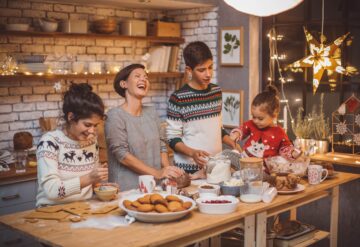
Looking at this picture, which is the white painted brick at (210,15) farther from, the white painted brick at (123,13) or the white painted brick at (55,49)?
the white painted brick at (55,49)

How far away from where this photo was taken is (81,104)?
2.73 metres

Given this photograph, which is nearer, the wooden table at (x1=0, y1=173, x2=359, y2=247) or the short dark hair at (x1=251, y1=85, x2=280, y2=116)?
the wooden table at (x1=0, y1=173, x2=359, y2=247)

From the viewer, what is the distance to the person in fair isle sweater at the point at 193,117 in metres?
3.44

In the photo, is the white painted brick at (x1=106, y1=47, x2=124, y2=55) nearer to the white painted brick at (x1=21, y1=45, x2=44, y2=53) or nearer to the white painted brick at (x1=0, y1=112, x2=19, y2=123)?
the white painted brick at (x1=21, y1=45, x2=44, y2=53)

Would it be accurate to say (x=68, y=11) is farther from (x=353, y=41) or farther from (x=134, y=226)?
(x=134, y=226)

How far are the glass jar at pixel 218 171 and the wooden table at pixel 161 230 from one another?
0.29m

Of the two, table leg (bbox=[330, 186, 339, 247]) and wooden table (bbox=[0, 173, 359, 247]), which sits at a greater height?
wooden table (bbox=[0, 173, 359, 247])

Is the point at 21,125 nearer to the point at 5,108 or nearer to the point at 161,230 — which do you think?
the point at 5,108

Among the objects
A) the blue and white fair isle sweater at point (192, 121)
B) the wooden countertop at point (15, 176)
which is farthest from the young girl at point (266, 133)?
the wooden countertop at point (15, 176)

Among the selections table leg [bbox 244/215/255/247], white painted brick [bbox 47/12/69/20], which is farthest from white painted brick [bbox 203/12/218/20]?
table leg [bbox 244/215/255/247]

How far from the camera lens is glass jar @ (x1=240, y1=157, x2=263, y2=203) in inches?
110

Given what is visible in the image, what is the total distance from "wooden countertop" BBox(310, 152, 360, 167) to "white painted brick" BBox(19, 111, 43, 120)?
2.31 metres

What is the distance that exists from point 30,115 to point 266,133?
7.00 feet

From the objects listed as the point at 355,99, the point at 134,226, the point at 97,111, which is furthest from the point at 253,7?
the point at 355,99
